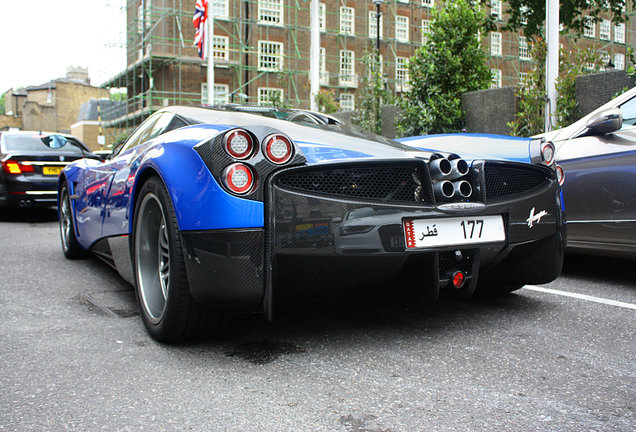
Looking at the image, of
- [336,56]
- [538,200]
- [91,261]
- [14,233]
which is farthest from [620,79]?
[336,56]

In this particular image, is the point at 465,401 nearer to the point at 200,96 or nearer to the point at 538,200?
the point at 538,200

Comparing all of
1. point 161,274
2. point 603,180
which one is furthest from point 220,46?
point 161,274

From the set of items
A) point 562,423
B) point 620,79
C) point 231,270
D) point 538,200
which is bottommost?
point 562,423

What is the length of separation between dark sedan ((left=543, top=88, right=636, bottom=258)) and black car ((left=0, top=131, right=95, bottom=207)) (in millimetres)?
7348

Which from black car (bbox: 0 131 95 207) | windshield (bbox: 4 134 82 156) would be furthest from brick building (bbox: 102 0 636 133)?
black car (bbox: 0 131 95 207)

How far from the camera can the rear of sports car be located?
8.41 ft

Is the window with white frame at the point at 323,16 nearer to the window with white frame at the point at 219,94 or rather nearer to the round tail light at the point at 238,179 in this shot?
the window with white frame at the point at 219,94

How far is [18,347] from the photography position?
2.95m

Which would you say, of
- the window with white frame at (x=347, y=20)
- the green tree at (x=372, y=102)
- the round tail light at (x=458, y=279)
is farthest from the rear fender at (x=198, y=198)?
the window with white frame at (x=347, y=20)

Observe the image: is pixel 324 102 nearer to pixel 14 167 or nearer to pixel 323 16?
pixel 14 167

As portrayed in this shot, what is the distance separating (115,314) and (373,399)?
1.91m

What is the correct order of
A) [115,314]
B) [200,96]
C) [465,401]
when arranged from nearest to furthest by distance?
[465,401] → [115,314] → [200,96]

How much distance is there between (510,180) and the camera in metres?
3.17

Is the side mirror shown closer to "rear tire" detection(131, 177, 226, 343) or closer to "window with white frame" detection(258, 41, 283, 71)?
"rear tire" detection(131, 177, 226, 343)
